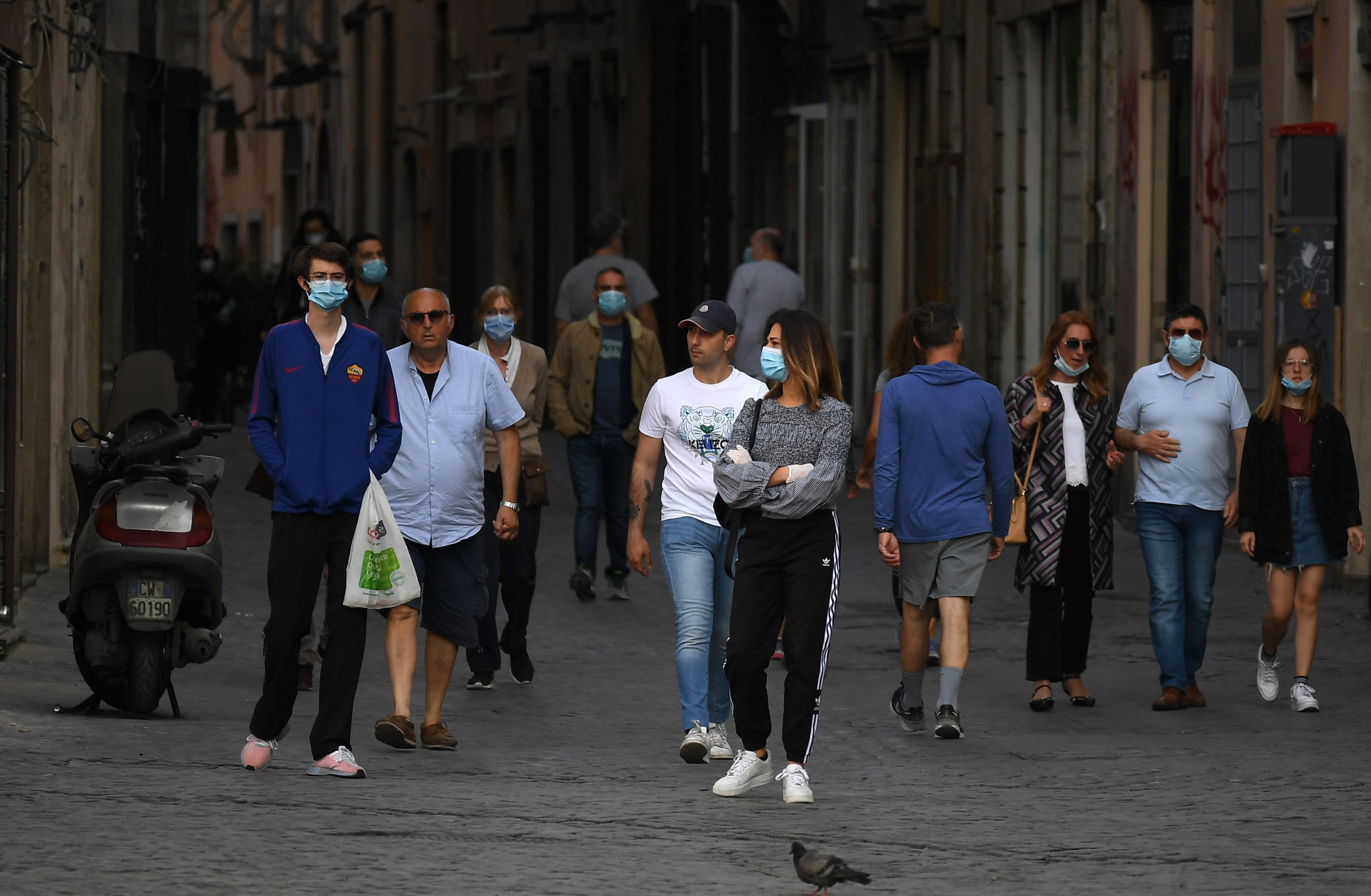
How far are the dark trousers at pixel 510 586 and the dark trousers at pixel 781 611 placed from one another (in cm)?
274

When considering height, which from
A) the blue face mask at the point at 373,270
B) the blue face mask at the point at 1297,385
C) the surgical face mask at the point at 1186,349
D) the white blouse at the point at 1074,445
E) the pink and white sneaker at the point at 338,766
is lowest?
the pink and white sneaker at the point at 338,766

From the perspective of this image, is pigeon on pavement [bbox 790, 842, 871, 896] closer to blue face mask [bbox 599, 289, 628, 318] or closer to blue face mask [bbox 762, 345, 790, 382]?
blue face mask [bbox 762, 345, 790, 382]

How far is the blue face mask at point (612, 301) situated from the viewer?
14.6 m

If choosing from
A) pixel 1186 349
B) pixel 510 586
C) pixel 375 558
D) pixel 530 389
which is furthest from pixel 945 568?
pixel 530 389

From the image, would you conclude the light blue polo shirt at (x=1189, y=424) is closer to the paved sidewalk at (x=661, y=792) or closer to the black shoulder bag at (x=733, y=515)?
the paved sidewalk at (x=661, y=792)

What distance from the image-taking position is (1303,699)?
11172mm

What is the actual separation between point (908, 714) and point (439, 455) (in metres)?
2.17

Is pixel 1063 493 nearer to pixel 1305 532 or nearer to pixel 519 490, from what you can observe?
pixel 1305 532

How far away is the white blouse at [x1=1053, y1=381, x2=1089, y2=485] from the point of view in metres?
11.4

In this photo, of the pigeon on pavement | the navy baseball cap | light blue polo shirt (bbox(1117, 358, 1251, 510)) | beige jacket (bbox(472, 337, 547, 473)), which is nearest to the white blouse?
light blue polo shirt (bbox(1117, 358, 1251, 510))

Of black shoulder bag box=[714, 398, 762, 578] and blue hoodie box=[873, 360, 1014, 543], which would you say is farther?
blue hoodie box=[873, 360, 1014, 543]

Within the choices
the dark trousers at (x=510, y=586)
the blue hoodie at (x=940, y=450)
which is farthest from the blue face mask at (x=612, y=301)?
the blue hoodie at (x=940, y=450)

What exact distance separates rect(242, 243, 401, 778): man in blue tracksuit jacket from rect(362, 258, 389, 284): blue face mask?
3.65 metres

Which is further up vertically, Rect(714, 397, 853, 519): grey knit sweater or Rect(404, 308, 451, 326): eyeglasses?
Rect(404, 308, 451, 326): eyeglasses
